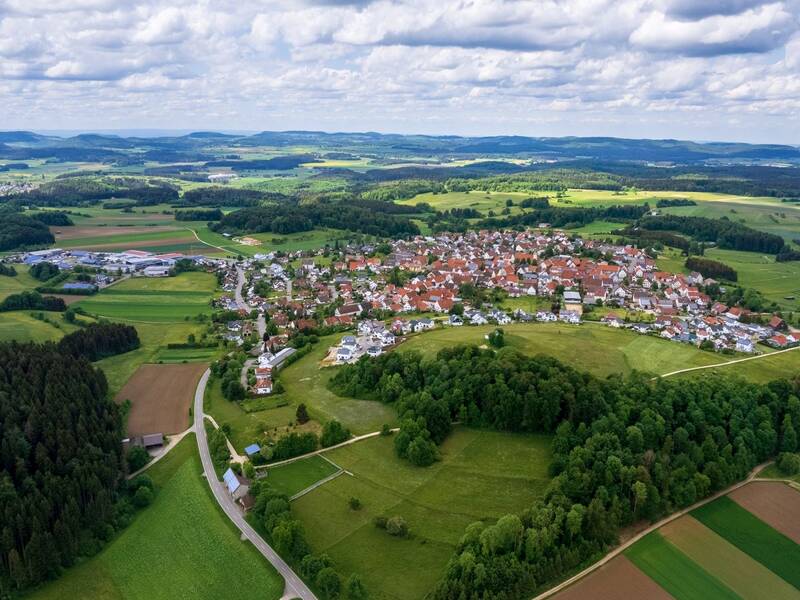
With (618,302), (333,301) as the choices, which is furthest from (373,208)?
(618,302)

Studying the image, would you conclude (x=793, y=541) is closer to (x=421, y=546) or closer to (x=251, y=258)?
(x=421, y=546)

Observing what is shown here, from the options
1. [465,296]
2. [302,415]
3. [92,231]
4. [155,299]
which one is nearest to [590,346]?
[465,296]

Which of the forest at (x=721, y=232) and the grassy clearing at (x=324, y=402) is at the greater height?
the forest at (x=721, y=232)

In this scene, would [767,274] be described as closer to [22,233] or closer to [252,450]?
[252,450]

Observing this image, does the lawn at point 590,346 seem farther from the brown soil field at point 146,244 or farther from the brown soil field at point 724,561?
→ the brown soil field at point 146,244

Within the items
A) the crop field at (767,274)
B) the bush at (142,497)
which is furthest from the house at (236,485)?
the crop field at (767,274)

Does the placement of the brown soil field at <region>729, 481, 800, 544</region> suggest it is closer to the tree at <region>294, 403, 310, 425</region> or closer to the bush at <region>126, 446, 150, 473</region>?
the tree at <region>294, 403, 310, 425</region>
